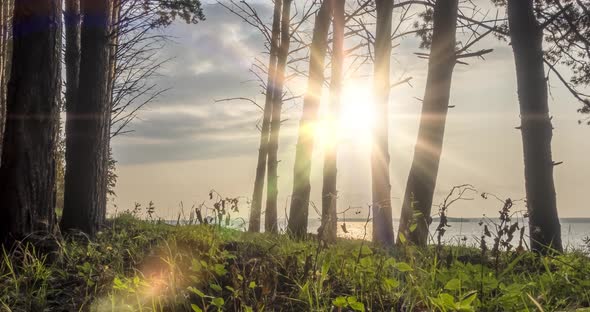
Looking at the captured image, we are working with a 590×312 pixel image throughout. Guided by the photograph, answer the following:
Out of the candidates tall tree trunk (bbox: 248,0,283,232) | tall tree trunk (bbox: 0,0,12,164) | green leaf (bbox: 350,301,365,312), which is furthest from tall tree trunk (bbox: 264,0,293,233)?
green leaf (bbox: 350,301,365,312)

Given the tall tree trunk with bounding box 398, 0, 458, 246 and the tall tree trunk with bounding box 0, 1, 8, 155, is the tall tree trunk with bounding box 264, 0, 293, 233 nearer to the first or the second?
the tall tree trunk with bounding box 398, 0, 458, 246

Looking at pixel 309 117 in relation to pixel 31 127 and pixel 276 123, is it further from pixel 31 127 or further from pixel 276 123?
pixel 31 127

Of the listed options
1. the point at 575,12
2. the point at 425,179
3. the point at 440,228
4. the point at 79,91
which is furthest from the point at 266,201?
the point at 440,228

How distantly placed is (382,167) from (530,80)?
3.11 metres

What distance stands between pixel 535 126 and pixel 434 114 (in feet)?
5.35

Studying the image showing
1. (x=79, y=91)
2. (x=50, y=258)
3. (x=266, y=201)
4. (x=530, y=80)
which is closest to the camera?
(x=50, y=258)

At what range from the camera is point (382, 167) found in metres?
9.74

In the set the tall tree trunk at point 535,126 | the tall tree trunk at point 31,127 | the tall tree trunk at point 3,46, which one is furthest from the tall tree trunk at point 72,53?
the tall tree trunk at point 535,126

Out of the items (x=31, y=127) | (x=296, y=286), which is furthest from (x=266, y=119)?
(x=296, y=286)

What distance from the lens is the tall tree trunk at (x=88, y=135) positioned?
22.3 feet

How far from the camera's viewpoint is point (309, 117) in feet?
37.4

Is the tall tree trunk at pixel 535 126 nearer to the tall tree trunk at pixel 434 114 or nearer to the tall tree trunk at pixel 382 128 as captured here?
the tall tree trunk at pixel 434 114

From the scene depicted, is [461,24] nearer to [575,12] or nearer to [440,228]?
[575,12]

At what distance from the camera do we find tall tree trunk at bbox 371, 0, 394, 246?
9617 mm
